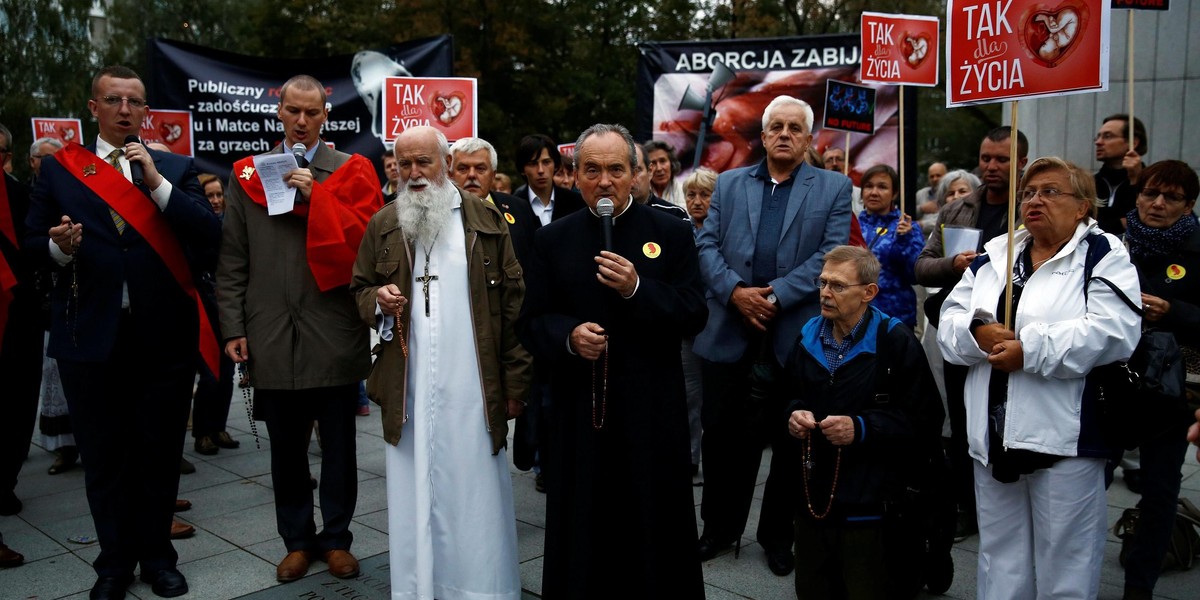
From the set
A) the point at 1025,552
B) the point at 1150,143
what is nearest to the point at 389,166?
the point at 1025,552

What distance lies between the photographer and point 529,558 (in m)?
5.02

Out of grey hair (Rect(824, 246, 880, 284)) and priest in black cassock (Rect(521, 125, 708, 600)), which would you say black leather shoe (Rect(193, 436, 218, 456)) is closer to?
priest in black cassock (Rect(521, 125, 708, 600))

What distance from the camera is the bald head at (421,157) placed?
4.27 meters

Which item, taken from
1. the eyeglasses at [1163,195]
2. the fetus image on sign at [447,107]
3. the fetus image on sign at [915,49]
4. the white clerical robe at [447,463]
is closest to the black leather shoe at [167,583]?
the white clerical robe at [447,463]

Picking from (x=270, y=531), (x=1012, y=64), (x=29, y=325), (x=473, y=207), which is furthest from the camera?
(x=29, y=325)

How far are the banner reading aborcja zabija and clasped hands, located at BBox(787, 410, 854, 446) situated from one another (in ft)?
23.1

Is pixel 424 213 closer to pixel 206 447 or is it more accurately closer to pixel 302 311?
pixel 302 311

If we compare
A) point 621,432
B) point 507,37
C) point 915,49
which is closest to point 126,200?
point 621,432

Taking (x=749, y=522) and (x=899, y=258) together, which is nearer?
(x=749, y=522)

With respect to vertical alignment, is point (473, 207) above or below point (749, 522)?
above

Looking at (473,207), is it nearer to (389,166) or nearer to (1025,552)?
(1025,552)

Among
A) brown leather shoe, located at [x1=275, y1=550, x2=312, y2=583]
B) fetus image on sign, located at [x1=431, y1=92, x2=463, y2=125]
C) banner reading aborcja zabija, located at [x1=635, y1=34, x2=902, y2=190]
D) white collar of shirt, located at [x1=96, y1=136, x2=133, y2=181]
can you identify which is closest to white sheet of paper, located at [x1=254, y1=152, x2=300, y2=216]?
white collar of shirt, located at [x1=96, y1=136, x2=133, y2=181]

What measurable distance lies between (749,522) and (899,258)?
191 cm

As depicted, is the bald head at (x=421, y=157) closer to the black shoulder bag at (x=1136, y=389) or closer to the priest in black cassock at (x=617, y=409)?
the priest in black cassock at (x=617, y=409)
